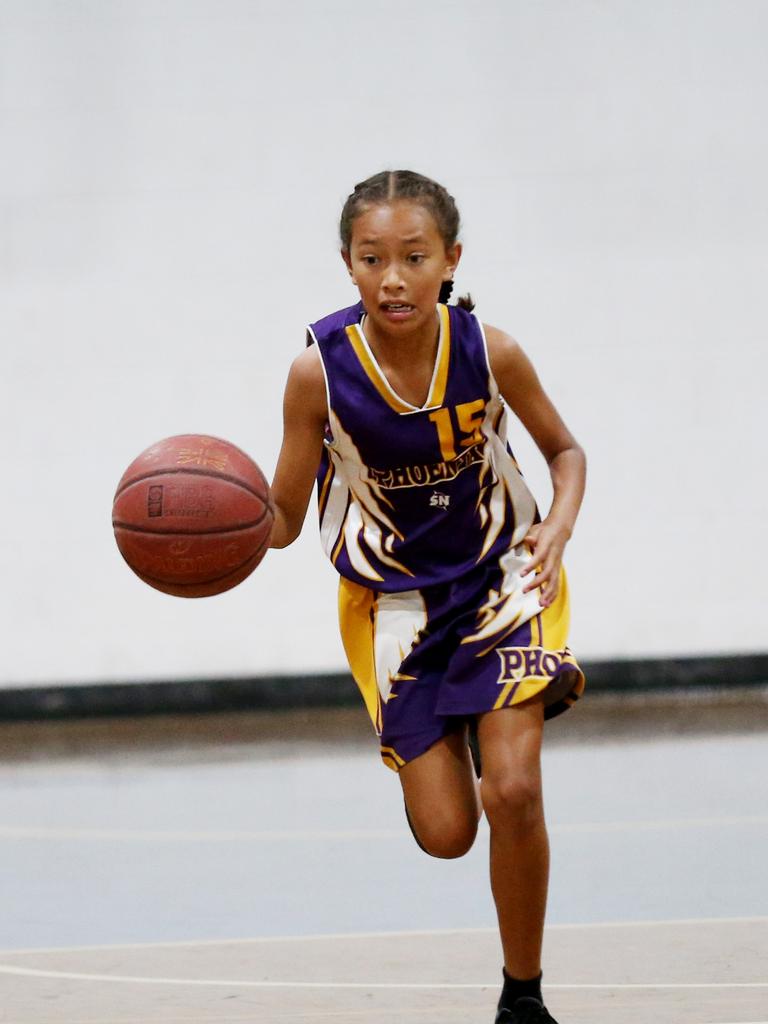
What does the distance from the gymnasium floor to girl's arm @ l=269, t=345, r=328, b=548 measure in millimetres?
914

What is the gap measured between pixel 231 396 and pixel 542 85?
190cm

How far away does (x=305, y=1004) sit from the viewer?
2.64 metres

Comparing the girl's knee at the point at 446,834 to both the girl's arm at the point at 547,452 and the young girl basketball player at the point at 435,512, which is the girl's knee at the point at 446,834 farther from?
the girl's arm at the point at 547,452

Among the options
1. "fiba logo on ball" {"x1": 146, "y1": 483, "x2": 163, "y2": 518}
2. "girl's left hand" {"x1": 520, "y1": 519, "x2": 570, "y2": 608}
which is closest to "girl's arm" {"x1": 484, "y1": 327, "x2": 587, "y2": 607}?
"girl's left hand" {"x1": 520, "y1": 519, "x2": 570, "y2": 608}

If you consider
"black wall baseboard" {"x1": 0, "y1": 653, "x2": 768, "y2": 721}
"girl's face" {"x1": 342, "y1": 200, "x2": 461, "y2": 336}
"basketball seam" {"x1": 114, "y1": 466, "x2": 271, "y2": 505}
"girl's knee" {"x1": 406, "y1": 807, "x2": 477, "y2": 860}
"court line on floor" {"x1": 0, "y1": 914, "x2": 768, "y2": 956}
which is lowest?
"black wall baseboard" {"x1": 0, "y1": 653, "x2": 768, "y2": 721}

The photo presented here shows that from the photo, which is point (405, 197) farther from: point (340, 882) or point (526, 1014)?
point (340, 882)

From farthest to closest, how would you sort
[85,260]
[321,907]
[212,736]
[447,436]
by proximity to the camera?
[85,260] → [212,736] → [321,907] → [447,436]

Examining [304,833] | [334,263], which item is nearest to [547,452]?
[304,833]

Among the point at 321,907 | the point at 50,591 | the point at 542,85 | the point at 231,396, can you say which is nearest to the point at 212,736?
the point at 50,591

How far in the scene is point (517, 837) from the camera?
2.36 meters

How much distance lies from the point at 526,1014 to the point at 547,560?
743 mm

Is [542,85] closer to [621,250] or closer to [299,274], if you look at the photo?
[621,250]

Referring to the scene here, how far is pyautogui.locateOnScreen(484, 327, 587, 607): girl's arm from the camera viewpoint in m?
2.52

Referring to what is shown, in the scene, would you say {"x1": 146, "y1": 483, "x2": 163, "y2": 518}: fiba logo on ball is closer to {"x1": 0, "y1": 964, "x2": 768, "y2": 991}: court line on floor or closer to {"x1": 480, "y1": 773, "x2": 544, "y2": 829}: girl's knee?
{"x1": 480, "y1": 773, "x2": 544, "y2": 829}: girl's knee
